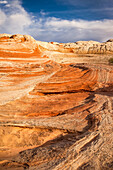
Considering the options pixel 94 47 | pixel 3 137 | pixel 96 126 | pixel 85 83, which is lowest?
pixel 3 137

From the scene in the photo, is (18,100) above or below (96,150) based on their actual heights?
above

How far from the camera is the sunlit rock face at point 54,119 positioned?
9.75ft

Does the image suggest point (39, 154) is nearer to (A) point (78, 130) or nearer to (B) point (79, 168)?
(B) point (79, 168)

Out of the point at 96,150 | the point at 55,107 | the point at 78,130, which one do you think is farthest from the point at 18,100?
the point at 96,150

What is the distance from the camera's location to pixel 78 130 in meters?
4.31

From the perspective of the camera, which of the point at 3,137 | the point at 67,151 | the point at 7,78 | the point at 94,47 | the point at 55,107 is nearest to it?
the point at 67,151

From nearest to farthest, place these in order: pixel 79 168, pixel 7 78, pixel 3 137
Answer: pixel 79 168, pixel 3 137, pixel 7 78

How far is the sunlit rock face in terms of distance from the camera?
117 inches

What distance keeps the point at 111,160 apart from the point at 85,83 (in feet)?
20.3

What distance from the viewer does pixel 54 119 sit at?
16.3ft

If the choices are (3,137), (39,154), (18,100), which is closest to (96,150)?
(39,154)

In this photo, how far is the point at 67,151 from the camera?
10.1 feet

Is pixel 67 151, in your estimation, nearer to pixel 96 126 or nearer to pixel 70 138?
pixel 70 138

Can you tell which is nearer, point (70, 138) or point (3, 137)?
point (70, 138)
